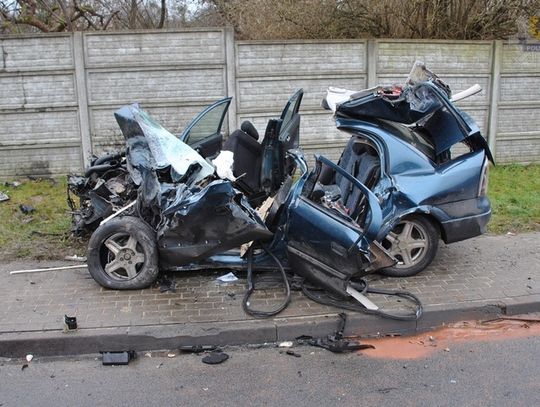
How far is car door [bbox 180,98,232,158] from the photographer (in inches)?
261

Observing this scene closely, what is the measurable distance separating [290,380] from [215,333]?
32.7 inches

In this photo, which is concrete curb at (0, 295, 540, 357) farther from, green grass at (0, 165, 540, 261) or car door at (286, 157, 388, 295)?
green grass at (0, 165, 540, 261)

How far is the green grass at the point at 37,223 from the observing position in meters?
6.50

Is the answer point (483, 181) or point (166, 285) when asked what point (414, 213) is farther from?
point (166, 285)

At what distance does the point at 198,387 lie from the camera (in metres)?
3.89

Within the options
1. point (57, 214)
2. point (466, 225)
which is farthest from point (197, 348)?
point (57, 214)

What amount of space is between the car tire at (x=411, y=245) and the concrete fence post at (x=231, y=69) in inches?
195

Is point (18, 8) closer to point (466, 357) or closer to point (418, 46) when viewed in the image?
point (418, 46)

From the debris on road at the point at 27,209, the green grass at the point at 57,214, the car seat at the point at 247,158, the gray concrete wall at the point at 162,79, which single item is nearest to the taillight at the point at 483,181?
the green grass at the point at 57,214

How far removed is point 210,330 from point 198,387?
70cm

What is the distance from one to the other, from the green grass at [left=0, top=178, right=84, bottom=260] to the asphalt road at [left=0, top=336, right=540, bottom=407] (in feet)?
7.87

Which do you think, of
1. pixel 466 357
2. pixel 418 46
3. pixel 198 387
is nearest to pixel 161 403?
pixel 198 387

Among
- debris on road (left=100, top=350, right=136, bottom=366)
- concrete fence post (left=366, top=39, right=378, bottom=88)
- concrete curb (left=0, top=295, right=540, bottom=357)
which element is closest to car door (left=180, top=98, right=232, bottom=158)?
concrete curb (left=0, top=295, right=540, bottom=357)

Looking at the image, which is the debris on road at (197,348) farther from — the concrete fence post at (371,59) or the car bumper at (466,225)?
the concrete fence post at (371,59)
